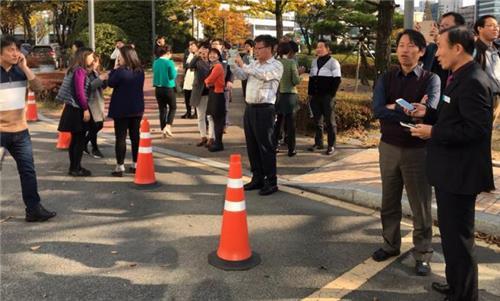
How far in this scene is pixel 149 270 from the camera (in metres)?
4.05

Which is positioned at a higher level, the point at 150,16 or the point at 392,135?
the point at 150,16

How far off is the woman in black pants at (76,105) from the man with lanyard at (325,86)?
340cm

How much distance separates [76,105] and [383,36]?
7.50 meters

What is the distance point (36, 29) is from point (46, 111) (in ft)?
180

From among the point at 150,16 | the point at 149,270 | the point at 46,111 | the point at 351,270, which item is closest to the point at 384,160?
the point at 351,270

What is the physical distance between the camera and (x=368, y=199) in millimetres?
5875

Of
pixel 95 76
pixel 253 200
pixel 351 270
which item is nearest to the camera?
pixel 351 270

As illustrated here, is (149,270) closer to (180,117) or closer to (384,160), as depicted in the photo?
(384,160)

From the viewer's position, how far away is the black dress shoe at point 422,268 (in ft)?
13.2

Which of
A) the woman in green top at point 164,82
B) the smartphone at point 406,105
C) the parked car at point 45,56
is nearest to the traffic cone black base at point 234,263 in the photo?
the smartphone at point 406,105

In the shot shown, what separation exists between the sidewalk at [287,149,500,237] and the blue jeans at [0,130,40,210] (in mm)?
3151

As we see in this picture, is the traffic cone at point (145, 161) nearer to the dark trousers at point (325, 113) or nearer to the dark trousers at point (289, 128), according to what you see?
the dark trousers at point (289, 128)

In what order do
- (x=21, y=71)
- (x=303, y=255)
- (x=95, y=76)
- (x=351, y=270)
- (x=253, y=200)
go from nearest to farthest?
(x=351, y=270), (x=303, y=255), (x=21, y=71), (x=253, y=200), (x=95, y=76)

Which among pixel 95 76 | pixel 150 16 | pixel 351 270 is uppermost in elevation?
pixel 150 16
